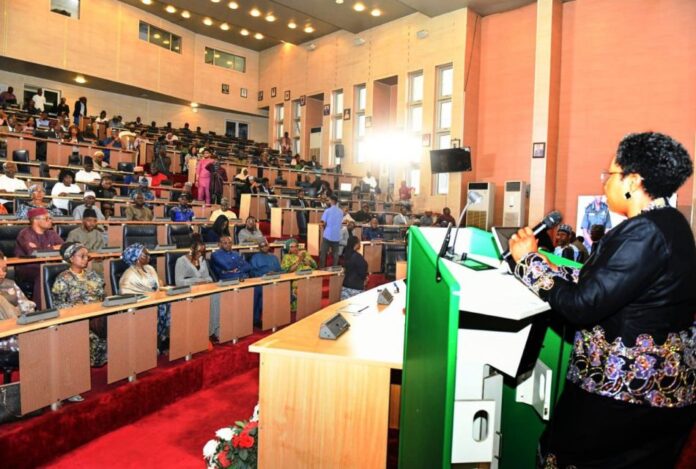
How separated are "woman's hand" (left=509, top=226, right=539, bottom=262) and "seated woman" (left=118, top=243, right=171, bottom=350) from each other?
125 inches

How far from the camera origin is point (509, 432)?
5.15 ft

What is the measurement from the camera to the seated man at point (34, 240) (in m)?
4.43

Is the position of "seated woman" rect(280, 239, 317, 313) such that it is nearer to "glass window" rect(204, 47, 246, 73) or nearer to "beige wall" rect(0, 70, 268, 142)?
"beige wall" rect(0, 70, 268, 142)

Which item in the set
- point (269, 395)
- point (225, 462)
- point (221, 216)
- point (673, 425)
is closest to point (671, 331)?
point (673, 425)

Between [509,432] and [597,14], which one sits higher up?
[597,14]

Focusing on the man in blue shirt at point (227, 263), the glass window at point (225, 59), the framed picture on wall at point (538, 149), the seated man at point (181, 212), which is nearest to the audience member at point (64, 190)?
the seated man at point (181, 212)

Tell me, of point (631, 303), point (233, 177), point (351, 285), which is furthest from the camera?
point (233, 177)

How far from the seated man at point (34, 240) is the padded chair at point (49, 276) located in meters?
0.92

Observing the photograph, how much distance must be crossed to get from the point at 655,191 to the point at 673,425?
53 cm

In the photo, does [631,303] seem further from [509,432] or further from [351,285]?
[351,285]

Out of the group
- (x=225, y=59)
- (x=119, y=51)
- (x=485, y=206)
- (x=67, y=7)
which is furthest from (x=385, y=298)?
(x=225, y=59)

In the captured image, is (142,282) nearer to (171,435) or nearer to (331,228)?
(171,435)

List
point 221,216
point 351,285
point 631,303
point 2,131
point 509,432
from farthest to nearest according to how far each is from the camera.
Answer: point 2,131
point 221,216
point 351,285
point 509,432
point 631,303

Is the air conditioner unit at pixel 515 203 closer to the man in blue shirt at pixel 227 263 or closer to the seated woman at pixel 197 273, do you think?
the man in blue shirt at pixel 227 263
